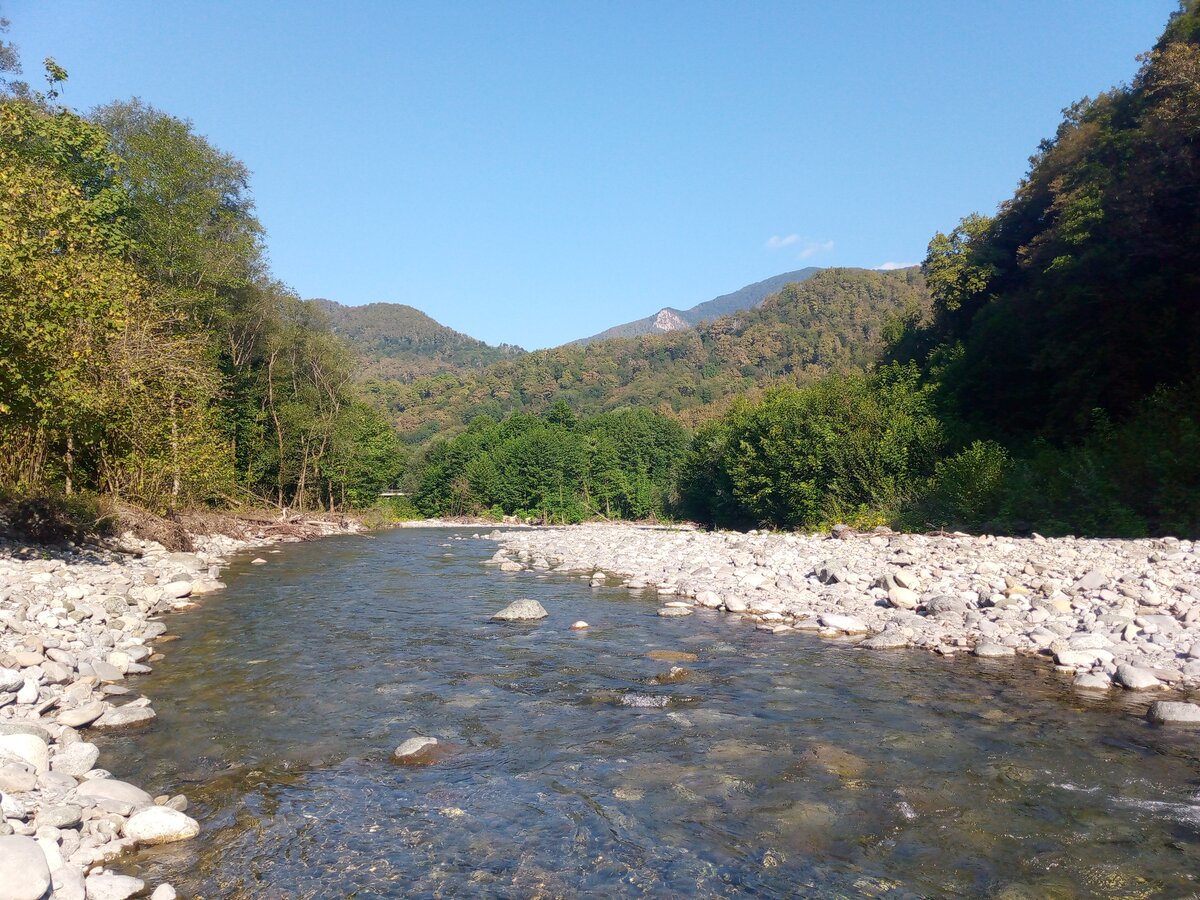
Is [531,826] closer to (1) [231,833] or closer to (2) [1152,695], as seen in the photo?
(1) [231,833]

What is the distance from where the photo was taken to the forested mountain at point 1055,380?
56.4ft

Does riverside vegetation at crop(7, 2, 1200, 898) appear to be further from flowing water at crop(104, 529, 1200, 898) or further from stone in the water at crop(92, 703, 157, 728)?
flowing water at crop(104, 529, 1200, 898)

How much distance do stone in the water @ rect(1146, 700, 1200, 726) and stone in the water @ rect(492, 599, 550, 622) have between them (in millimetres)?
8017

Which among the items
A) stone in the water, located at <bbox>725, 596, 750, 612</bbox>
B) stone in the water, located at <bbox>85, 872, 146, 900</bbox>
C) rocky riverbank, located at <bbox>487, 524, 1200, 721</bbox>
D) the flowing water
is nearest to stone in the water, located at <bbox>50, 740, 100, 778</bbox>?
the flowing water

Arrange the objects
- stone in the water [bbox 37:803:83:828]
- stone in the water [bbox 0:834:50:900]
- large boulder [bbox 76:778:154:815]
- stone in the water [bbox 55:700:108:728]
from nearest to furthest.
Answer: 1. stone in the water [bbox 0:834:50:900]
2. stone in the water [bbox 37:803:83:828]
3. large boulder [bbox 76:778:154:815]
4. stone in the water [bbox 55:700:108:728]

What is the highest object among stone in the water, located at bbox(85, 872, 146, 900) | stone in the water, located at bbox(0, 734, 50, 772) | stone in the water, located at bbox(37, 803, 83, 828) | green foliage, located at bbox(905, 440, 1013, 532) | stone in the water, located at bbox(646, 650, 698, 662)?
green foliage, located at bbox(905, 440, 1013, 532)

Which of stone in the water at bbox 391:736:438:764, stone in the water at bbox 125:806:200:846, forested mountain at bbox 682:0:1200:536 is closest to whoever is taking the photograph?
stone in the water at bbox 125:806:200:846

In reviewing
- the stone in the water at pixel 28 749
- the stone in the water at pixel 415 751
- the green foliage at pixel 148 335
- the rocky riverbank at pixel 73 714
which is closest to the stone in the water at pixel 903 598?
the stone in the water at pixel 415 751

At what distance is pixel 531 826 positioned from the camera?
4.96m

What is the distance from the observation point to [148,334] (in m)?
15.5

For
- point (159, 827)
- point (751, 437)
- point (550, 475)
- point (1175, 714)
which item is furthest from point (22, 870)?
point (550, 475)

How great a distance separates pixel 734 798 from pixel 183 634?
335 inches

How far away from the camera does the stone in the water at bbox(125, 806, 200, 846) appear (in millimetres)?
4570

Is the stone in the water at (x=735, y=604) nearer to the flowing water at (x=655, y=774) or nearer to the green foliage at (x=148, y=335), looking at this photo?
the flowing water at (x=655, y=774)
